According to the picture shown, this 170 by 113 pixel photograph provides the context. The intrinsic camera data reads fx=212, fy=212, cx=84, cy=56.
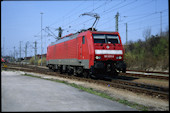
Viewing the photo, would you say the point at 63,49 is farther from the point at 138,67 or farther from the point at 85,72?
the point at 138,67

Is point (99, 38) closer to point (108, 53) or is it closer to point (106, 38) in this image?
point (106, 38)

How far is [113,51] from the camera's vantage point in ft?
47.7

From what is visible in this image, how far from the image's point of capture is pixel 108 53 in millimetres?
14328

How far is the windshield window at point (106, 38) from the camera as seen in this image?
14547 millimetres

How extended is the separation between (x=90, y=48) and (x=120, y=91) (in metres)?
4.18

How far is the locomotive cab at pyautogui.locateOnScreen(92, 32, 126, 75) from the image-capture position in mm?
14062

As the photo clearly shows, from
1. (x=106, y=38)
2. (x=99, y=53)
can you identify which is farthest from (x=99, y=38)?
(x=99, y=53)

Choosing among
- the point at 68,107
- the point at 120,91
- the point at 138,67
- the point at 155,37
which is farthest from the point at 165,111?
the point at 138,67

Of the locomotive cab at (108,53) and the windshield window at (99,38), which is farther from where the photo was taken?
the windshield window at (99,38)

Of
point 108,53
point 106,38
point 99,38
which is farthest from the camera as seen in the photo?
point 106,38

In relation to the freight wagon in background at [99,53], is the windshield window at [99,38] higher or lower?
higher

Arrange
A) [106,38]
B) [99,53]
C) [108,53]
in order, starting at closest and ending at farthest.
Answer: [99,53] < [108,53] < [106,38]

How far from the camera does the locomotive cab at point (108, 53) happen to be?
14062 millimetres

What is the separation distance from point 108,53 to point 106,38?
1.16 m
